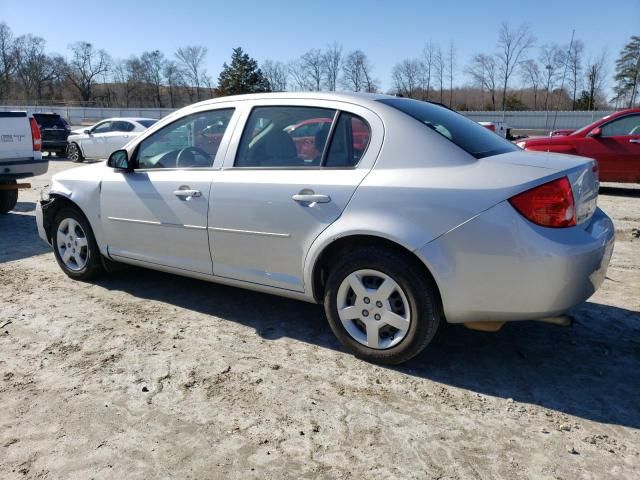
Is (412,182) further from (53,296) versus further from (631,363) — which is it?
(53,296)

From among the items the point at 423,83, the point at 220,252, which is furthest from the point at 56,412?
the point at 423,83

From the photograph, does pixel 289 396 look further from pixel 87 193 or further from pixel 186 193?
pixel 87 193

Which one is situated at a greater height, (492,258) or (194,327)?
(492,258)

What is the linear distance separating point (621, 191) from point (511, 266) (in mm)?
9982

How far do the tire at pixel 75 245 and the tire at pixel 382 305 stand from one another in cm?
257

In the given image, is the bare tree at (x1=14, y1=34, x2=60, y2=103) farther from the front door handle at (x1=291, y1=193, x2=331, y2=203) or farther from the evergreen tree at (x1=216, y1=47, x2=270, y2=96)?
the front door handle at (x1=291, y1=193, x2=331, y2=203)

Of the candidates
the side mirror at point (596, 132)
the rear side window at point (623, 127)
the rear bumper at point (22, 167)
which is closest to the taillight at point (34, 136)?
the rear bumper at point (22, 167)

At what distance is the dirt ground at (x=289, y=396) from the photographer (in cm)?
246

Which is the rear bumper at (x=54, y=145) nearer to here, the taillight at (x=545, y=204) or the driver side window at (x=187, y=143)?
the driver side window at (x=187, y=143)

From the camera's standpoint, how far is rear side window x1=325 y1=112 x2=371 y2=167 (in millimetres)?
3392

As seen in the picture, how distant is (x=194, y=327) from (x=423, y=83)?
63716 millimetres

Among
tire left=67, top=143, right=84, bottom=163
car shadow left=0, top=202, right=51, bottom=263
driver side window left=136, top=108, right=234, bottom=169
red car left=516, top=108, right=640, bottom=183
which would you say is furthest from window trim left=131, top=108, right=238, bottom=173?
tire left=67, top=143, right=84, bottom=163


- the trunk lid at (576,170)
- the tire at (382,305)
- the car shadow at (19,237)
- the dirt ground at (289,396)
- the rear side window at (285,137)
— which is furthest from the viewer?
the car shadow at (19,237)

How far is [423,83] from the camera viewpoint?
63.2 m
